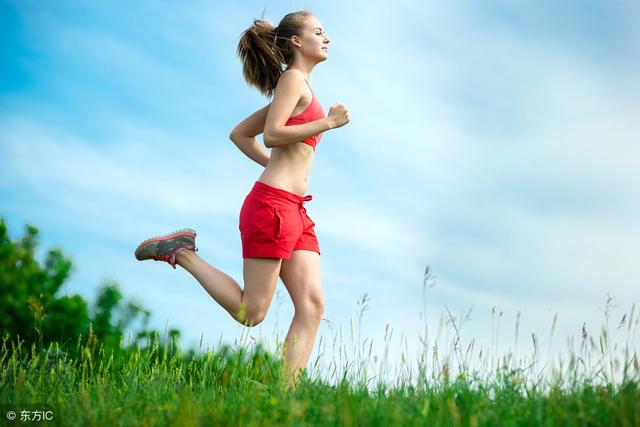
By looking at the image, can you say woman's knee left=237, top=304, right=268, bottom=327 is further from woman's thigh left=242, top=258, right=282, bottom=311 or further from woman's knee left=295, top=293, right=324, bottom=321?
woman's knee left=295, top=293, right=324, bottom=321

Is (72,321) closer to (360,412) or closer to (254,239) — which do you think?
(254,239)

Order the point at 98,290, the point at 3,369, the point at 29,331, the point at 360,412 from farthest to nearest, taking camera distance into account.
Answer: the point at 98,290 → the point at 29,331 → the point at 3,369 → the point at 360,412

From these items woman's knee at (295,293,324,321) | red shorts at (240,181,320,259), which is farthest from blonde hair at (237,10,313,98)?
woman's knee at (295,293,324,321)

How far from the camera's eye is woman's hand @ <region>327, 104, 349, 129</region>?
4754mm

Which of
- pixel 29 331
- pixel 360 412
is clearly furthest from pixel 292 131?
pixel 29 331

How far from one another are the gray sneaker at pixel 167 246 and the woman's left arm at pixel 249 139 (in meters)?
0.83

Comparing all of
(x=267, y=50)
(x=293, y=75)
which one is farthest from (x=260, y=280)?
(x=267, y=50)

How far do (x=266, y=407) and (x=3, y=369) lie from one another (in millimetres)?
2746

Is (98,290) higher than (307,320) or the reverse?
higher

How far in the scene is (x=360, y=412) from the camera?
3.54 meters

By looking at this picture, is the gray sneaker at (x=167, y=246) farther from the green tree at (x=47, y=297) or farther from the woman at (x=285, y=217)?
the green tree at (x=47, y=297)

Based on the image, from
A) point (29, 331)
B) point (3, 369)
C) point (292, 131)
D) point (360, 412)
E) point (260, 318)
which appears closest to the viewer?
point (360, 412)

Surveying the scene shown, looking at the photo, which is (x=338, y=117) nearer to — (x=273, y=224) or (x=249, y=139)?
(x=273, y=224)

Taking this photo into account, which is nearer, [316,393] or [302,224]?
[316,393]
